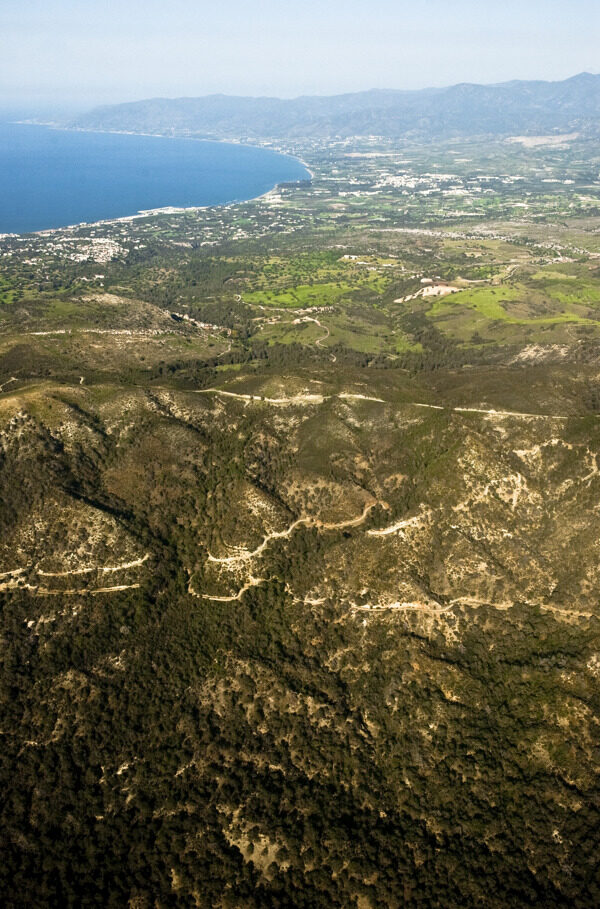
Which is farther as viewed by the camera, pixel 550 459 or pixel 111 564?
pixel 550 459

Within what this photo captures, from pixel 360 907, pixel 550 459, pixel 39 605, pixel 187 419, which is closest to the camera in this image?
pixel 360 907

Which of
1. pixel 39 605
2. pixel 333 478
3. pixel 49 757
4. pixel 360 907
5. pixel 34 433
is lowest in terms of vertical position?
pixel 360 907

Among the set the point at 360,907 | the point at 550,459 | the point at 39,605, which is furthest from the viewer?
the point at 550,459

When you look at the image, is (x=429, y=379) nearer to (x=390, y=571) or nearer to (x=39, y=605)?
(x=390, y=571)

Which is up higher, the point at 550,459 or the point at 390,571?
the point at 550,459

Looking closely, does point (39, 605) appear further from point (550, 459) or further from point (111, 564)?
point (550, 459)

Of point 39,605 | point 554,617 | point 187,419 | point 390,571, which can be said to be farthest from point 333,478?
point 39,605

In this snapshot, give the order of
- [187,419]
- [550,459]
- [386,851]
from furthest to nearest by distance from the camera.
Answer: [187,419]
[550,459]
[386,851]

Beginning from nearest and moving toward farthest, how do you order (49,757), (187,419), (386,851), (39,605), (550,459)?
(386,851) → (49,757) → (39,605) → (550,459) → (187,419)

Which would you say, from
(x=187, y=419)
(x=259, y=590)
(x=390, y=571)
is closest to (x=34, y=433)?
(x=187, y=419)
